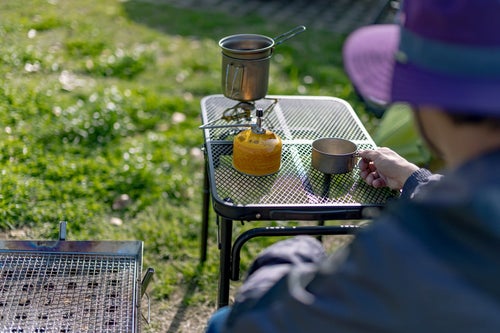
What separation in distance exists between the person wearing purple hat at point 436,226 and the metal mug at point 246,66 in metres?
1.19

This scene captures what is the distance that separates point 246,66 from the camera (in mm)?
2467

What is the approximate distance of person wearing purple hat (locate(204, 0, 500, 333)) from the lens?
41.1 inches

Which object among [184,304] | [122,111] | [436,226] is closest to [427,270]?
[436,226]

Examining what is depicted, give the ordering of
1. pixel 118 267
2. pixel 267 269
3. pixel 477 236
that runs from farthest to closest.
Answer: pixel 118 267
pixel 267 269
pixel 477 236

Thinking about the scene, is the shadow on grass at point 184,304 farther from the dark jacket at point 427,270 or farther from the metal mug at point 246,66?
the dark jacket at point 427,270

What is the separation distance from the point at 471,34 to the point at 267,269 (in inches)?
27.7

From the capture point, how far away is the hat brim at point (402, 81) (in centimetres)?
112

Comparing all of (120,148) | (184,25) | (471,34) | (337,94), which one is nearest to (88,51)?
(184,25)

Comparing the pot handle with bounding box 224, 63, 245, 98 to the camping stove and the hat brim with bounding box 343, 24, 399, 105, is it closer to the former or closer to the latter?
the camping stove

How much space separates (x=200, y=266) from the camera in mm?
3283

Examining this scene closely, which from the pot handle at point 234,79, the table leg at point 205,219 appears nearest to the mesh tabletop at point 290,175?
the pot handle at point 234,79

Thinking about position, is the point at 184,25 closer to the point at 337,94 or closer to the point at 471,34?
the point at 337,94

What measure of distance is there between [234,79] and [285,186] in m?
0.47

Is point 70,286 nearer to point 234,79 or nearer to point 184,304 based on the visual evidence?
point 184,304
